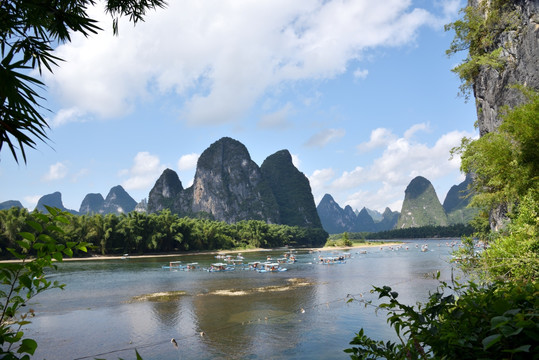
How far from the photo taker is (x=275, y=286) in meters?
21.3

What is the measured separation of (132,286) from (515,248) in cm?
2196

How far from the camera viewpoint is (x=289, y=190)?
441 feet

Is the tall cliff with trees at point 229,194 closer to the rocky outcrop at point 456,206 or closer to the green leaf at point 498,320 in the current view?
the rocky outcrop at point 456,206

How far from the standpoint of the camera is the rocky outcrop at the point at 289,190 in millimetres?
125331

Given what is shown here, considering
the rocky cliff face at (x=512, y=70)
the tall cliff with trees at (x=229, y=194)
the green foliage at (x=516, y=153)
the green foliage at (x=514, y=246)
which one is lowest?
the green foliage at (x=514, y=246)

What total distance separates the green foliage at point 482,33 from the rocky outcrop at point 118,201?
19316cm

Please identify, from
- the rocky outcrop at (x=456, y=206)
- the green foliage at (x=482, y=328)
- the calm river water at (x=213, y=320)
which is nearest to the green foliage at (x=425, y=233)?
the rocky outcrop at (x=456, y=206)

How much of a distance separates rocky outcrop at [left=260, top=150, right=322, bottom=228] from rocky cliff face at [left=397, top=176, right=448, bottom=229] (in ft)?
153

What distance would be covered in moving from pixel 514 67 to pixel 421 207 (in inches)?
5812

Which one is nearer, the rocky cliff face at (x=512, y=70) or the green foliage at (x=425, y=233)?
the rocky cliff face at (x=512, y=70)

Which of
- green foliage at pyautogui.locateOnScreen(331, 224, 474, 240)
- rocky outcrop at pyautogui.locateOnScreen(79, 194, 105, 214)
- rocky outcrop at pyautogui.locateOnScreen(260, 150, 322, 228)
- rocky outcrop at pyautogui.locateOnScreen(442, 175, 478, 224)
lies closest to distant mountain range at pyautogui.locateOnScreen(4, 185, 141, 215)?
rocky outcrop at pyautogui.locateOnScreen(79, 194, 105, 214)

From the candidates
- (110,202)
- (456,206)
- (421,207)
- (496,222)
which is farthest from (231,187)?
(496,222)

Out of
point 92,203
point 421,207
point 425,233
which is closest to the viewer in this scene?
point 425,233

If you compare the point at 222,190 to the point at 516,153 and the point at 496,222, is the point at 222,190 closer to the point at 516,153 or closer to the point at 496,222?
the point at 496,222
